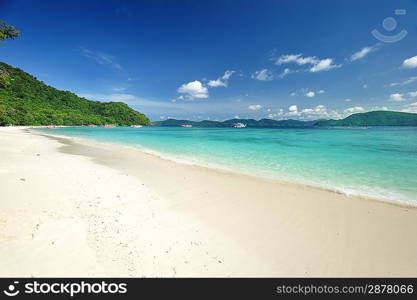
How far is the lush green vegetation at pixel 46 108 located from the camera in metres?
71.8

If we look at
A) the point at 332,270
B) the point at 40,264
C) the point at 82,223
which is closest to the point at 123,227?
the point at 82,223

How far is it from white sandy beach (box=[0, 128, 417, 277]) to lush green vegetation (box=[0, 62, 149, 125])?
141 feet

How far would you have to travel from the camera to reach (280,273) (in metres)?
2.88

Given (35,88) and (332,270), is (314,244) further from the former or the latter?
(35,88)

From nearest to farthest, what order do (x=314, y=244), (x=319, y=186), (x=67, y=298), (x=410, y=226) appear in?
1. (x=67, y=298)
2. (x=314, y=244)
3. (x=410, y=226)
4. (x=319, y=186)

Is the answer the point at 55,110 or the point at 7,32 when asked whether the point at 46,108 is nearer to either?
the point at 55,110

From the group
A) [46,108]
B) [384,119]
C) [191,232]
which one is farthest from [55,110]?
[384,119]

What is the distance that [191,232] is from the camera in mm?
3811

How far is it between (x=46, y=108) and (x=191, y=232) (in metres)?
126

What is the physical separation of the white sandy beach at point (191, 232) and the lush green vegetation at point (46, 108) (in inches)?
1689

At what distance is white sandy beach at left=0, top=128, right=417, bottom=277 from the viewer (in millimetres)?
2764

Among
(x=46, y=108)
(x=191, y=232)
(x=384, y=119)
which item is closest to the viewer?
(x=191, y=232)

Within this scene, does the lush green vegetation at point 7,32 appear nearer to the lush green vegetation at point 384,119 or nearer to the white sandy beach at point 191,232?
the white sandy beach at point 191,232

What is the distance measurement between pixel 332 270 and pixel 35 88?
170243mm
